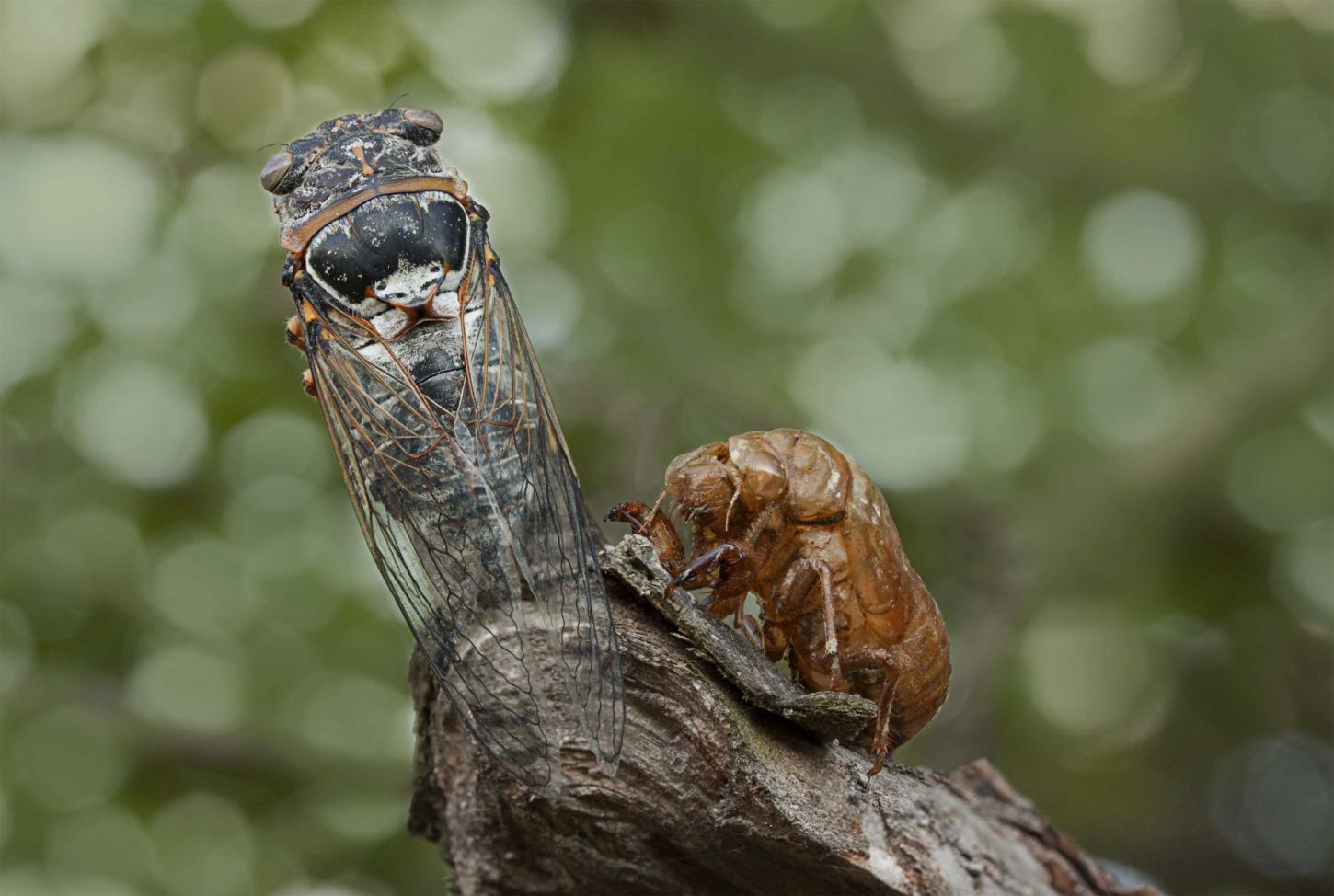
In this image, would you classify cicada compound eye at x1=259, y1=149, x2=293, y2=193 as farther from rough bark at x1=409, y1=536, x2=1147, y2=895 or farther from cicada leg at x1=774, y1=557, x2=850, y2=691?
cicada leg at x1=774, y1=557, x2=850, y2=691

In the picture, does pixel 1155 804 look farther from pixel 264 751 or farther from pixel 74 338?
pixel 74 338

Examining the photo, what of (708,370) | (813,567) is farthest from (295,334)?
(708,370)

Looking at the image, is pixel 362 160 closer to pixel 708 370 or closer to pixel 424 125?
pixel 424 125

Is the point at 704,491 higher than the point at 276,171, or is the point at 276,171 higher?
the point at 276,171

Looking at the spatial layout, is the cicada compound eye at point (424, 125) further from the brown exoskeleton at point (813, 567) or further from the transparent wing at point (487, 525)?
the brown exoskeleton at point (813, 567)

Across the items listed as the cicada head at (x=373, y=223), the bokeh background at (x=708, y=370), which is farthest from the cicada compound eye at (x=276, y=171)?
the bokeh background at (x=708, y=370)

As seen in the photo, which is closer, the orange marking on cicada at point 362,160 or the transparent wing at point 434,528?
the transparent wing at point 434,528

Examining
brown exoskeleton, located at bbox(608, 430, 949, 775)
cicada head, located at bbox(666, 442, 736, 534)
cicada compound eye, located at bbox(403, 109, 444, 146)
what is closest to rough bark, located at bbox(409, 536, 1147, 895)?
brown exoskeleton, located at bbox(608, 430, 949, 775)

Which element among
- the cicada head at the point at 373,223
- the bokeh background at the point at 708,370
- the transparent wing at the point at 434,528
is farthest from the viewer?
the bokeh background at the point at 708,370
